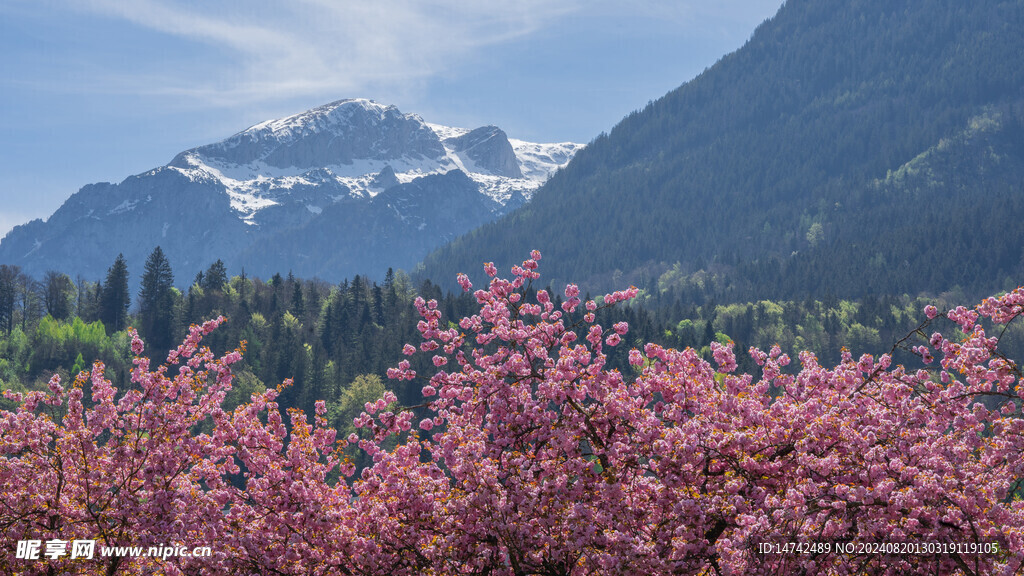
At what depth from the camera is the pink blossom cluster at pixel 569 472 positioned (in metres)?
13.6

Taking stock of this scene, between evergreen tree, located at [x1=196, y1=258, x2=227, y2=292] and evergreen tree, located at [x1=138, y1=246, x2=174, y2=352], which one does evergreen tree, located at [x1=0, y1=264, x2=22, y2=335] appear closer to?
evergreen tree, located at [x1=138, y1=246, x2=174, y2=352]

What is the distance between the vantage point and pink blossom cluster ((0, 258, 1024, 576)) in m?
13.6

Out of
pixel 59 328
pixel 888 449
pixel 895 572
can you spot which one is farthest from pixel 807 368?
pixel 59 328

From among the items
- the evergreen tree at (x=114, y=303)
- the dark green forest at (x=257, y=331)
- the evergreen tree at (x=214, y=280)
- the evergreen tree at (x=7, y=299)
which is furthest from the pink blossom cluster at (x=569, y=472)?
the evergreen tree at (x=214, y=280)

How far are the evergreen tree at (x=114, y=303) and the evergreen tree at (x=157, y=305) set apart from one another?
11.7 feet

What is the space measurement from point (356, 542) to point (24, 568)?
19.4 feet

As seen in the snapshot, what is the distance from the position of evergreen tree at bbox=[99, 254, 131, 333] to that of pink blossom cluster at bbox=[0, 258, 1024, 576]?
548 feet

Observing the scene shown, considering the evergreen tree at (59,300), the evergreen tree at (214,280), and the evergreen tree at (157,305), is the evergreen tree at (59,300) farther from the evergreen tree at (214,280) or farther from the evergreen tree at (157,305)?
the evergreen tree at (214,280)

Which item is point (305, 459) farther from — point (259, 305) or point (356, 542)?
point (259, 305)

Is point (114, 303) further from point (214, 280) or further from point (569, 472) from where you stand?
point (569, 472)

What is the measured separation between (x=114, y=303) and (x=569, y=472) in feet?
578

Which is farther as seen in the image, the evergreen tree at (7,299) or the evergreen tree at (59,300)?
the evergreen tree at (59,300)

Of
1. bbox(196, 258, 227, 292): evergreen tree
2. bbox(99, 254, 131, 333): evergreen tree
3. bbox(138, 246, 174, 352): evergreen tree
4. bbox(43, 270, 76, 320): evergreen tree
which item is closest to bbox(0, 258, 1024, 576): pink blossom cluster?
bbox(138, 246, 174, 352): evergreen tree

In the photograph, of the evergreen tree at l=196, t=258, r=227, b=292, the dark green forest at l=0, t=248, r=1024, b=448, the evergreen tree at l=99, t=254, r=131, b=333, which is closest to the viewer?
the dark green forest at l=0, t=248, r=1024, b=448
